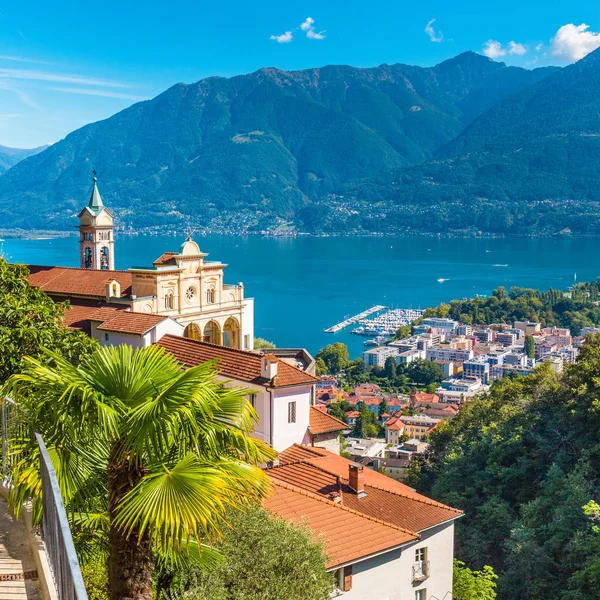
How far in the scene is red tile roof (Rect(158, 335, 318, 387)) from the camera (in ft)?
49.0

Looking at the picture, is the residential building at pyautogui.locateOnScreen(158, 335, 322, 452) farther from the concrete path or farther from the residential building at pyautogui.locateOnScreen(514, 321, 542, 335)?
the residential building at pyautogui.locateOnScreen(514, 321, 542, 335)

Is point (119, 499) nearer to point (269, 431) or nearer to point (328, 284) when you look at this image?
point (269, 431)

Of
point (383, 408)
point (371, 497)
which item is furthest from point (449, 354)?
point (371, 497)

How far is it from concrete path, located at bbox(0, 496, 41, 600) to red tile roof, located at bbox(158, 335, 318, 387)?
9.27 metres

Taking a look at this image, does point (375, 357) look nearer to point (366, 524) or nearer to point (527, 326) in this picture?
point (527, 326)

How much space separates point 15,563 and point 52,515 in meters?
0.73

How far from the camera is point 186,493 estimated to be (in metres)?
4.43

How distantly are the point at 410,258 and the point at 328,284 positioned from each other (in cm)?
5592

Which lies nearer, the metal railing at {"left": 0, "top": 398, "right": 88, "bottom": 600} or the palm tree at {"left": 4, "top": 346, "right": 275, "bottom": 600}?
the metal railing at {"left": 0, "top": 398, "right": 88, "bottom": 600}

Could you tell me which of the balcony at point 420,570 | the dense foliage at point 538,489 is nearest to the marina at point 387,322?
the dense foliage at point 538,489

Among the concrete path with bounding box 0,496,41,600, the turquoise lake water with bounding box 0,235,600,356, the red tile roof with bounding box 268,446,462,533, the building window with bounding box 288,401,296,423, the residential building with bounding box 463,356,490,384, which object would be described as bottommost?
the residential building with bounding box 463,356,490,384

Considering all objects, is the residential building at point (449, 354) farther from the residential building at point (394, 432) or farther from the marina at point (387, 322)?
the residential building at point (394, 432)

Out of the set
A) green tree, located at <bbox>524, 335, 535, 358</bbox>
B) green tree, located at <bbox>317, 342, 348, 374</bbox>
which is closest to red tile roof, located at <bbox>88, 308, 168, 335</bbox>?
green tree, located at <bbox>317, 342, 348, 374</bbox>

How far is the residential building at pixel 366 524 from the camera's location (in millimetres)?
9844
